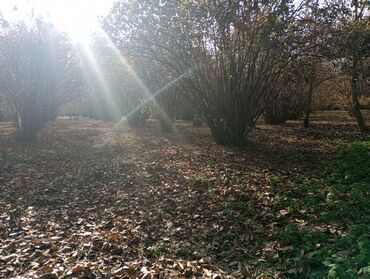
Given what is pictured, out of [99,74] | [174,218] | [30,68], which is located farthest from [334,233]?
[99,74]

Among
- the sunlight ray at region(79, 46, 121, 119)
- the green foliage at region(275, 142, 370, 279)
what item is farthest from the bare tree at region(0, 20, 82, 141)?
the green foliage at region(275, 142, 370, 279)

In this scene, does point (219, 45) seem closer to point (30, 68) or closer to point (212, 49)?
point (212, 49)

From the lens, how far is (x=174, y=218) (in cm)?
524

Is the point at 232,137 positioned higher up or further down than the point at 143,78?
further down

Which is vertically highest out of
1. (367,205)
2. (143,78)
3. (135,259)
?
(143,78)

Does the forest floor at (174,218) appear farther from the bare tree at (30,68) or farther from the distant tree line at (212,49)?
the bare tree at (30,68)

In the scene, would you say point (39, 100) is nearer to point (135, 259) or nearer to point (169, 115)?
point (169, 115)

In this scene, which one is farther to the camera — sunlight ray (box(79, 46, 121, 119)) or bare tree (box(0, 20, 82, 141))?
sunlight ray (box(79, 46, 121, 119))

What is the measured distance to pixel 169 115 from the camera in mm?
17797

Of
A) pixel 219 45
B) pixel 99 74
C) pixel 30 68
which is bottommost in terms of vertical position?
pixel 30 68

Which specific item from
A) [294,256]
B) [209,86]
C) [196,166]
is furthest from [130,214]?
[209,86]

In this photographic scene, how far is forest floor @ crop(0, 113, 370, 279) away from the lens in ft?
12.1

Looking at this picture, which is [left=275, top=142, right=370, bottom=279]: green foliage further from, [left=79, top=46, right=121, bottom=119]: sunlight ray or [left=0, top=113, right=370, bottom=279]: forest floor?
[left=79, top=46, right=121, bottom=119]: sunlight ray

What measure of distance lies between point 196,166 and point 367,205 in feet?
14.6
